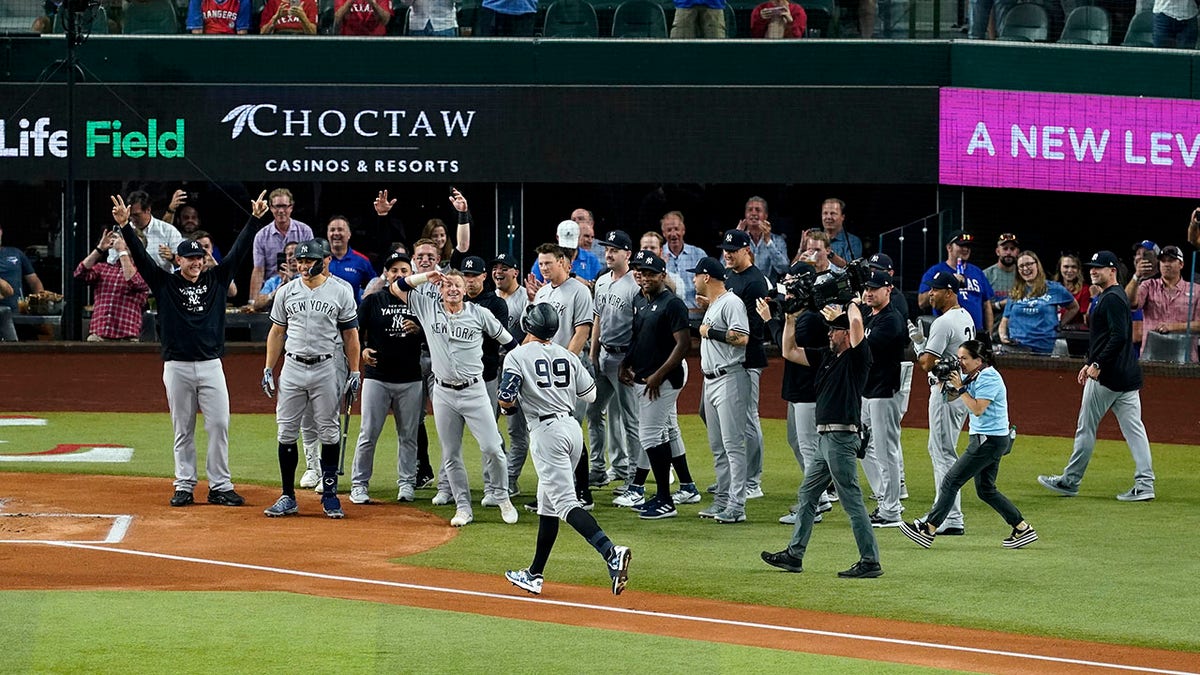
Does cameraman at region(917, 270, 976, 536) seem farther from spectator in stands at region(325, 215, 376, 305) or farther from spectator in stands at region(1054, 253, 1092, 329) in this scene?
spectator in stands at region(1054, 253, 1092, 329)

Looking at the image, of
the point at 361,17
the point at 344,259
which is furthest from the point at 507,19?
the point at 344,259

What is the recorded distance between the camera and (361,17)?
67.8 ft

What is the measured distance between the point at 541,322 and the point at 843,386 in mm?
1835

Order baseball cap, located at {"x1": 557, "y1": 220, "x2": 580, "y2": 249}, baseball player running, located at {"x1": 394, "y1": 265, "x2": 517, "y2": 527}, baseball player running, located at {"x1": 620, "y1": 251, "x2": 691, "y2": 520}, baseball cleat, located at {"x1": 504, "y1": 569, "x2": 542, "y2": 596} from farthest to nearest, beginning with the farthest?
baseball cap, located at {"x1": 557, "y1": 220, "x2": 580, "y2": 249} → baseball player running, located at {"x1": 620, "y1": 251, "x2": 691, "y2": 520} → baseball player running, located at {"x1": 394, "y1": 265, "x2": 517, "y2": 527} → baseball cleat, located at {"x1": 504, "y1": 569, "x2": 542, "y2": 596}

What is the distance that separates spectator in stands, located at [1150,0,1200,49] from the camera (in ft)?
62.3

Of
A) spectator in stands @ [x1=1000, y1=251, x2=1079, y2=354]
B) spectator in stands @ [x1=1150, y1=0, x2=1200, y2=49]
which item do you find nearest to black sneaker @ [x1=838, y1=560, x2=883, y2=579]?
spectator in stands @ [x1=1000, y1=251, x2=1079, y2=354]

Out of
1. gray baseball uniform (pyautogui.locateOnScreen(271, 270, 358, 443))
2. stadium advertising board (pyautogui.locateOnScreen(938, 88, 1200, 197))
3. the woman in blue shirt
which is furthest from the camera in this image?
stadium advertising board (pyautogui.locateOnScreen(938, 88, 1200, 197))

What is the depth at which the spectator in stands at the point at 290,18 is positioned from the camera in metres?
20.5

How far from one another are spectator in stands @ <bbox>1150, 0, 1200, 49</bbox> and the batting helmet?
11.9 meters

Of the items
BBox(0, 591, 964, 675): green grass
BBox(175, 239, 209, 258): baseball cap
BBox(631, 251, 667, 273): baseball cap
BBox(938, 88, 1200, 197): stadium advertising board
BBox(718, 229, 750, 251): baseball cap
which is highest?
BBox(938, 88, 1200, 197): stadium advertising board

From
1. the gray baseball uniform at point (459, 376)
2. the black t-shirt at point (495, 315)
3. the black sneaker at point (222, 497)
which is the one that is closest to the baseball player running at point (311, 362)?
the black sneaker at point (222, 497)

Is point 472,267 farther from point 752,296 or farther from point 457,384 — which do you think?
point 752,296

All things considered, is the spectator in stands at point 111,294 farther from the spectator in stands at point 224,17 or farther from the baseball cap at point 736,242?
the baseball cap at point 736,242

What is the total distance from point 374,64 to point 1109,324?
10963mm
